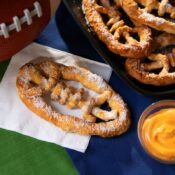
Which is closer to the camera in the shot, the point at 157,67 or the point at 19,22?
the point at 19,22

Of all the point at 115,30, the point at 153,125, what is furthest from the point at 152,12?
the point at 153,125

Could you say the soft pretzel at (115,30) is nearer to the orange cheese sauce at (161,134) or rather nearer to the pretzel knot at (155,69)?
the pretzel knot at (155,69)

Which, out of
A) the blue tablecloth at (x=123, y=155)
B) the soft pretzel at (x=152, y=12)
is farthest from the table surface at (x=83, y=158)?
the soft pretzel at (x=152, y=12)

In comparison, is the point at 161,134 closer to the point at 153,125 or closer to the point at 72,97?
the point at 153,125

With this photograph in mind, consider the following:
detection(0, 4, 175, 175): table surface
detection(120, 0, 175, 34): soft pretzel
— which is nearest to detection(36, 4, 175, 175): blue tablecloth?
detection(0, 4, 175, 175): table surface

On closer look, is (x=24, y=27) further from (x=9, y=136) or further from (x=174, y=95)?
(x=174, y=95)

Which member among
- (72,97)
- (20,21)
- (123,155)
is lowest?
(123,155)

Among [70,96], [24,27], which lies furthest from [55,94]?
[24,27]
